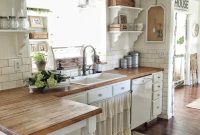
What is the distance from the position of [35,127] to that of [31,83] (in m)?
1.05

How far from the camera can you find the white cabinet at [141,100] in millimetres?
3336

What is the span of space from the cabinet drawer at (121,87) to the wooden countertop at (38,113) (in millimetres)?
1085

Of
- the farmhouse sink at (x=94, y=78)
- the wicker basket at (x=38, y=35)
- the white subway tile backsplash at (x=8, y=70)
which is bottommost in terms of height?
the farmhouse sink at (x=94, y=78)

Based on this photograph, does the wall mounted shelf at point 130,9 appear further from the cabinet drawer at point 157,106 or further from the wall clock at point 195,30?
the wall clock at point 195,30

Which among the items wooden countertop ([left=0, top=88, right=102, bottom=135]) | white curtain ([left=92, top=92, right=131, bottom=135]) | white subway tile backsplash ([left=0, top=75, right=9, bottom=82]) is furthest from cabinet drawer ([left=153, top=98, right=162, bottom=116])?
white subway tile backsplash ([left=0, top=75, right=9, bottom=82])

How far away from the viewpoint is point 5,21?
2.22 metres

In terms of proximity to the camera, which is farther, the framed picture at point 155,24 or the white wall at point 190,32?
the white wall at point 190,32

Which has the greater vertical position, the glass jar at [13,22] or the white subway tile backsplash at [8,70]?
the glass jar at [13,22]

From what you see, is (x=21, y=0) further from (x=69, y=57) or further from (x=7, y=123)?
(x=7, y=123)

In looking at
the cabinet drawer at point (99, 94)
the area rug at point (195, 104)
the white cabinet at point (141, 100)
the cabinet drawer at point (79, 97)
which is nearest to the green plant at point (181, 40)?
the area rug at point (195, 104)

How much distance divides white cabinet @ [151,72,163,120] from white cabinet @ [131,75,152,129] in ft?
0.41

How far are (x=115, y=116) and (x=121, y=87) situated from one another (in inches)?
16.1

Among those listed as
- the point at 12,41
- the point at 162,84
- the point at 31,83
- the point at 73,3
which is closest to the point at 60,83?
the point at 31,83

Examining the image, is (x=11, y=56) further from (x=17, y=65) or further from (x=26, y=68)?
(x=26, y=68)
